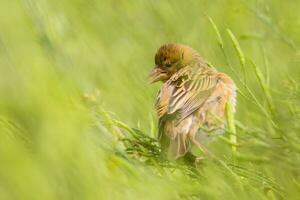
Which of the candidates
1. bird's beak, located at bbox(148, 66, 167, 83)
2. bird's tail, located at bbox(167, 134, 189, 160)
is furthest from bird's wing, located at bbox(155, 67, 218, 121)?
bird's beak, located at bbox(148, 66, 167, 83)

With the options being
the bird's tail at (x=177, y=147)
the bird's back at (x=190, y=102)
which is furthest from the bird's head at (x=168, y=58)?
the bird's tail at (x=177, y=147)

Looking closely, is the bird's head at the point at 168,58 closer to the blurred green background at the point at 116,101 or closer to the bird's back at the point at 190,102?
the blurred green background at the point at 116,101

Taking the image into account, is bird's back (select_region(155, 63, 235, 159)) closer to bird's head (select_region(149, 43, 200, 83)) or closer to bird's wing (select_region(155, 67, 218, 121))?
bird's wing (select_region(155, 67, 218, 121))

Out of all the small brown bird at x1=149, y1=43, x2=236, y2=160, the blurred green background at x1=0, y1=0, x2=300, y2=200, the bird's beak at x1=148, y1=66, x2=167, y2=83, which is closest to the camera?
the blurred green background at x1=0, y1=0, x2=300, y2=200

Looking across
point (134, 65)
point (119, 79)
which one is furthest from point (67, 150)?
point (134, 65)

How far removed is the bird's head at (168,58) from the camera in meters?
4.02

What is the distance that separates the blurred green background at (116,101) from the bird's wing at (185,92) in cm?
10

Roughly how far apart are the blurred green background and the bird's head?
0.17 feet

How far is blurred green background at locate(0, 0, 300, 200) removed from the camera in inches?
48.1

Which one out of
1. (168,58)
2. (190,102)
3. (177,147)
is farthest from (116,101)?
(168,58)

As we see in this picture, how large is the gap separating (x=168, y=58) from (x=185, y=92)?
0.71 m

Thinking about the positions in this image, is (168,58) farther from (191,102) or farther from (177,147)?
(177,147)

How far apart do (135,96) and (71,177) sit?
1654 millimetres

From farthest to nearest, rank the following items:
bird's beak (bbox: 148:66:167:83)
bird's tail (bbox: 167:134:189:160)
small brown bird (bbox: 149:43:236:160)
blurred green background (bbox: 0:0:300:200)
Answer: bird's beak (bbox: 148:66:167:83), small brown bird (bbox: 149:43:236:160), bird's tail (bbox: 167:134:189:160), blurred green background (bbox: 0:0:300:200)
